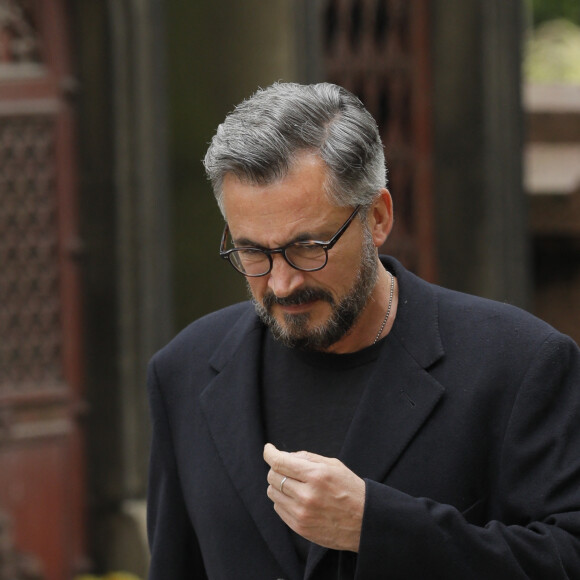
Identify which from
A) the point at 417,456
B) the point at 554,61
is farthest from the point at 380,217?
the point at 554,61

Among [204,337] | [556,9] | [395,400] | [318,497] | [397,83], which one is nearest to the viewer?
[318,497]

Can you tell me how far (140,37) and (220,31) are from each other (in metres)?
0.63

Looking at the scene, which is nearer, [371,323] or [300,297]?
[300,297]

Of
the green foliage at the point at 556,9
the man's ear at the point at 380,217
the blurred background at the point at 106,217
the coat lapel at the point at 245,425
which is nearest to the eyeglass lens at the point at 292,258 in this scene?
the man's ear at the point at 380,217

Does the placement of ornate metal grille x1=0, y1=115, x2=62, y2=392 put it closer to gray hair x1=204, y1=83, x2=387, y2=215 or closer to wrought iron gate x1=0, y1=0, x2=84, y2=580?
wrought iron gate x1=0, y1=0, x2=84, y2=580

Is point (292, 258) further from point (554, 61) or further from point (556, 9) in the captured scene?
point (556, 9)

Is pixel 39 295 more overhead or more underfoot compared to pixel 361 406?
more underfoot

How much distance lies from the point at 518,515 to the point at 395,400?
0.98 ft

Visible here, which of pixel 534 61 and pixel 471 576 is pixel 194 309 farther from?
pixel 534 61

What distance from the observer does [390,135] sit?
687cm

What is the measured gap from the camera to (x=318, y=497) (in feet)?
7.14

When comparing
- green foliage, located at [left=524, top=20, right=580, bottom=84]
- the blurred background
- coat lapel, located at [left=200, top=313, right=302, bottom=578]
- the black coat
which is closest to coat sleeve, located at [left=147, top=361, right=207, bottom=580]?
the black coat

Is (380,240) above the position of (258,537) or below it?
above

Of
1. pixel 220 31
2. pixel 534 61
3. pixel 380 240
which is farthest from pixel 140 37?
pixel 534 61
